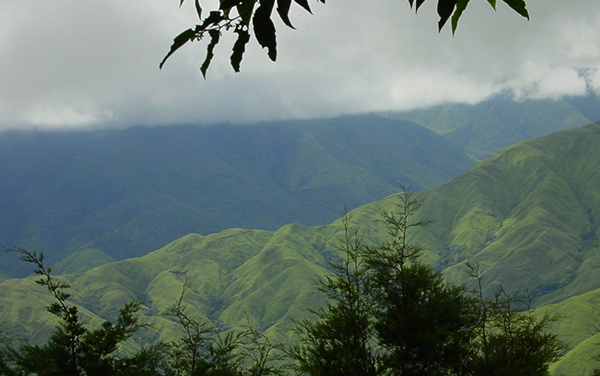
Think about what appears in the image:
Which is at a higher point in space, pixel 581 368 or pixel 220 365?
pixel 581 368

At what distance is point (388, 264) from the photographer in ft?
66.2

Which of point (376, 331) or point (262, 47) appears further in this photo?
point (376, 331)

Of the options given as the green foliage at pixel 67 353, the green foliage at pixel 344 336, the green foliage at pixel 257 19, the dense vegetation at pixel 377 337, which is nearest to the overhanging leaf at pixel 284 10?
the green foliage at pixel 257 19

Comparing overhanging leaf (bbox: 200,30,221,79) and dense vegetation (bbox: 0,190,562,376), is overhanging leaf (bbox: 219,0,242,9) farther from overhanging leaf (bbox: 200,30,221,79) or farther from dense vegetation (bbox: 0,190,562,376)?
dense vegetation (bbox: 0,190,562,376)

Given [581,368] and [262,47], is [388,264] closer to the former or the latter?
[262,47]

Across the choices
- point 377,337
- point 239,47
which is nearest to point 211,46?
point 239,47

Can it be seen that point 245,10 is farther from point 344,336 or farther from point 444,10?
point 344,336

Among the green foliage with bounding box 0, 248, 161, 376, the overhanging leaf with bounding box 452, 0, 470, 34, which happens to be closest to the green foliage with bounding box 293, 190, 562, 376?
the green foliage with bounding box 0, 248, 161, 376

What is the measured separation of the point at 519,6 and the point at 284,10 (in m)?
0.96

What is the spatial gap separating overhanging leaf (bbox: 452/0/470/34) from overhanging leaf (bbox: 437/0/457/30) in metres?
0.08

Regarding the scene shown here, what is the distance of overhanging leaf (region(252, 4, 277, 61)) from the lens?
2383 millimetres

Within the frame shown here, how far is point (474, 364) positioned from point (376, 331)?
342 centimetres

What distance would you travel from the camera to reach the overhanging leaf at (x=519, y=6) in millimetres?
2252

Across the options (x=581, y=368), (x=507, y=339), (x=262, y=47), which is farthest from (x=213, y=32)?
(x=581, y=368)
